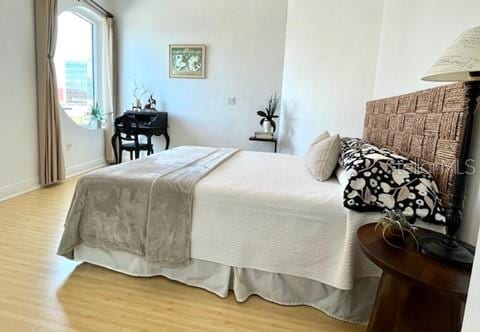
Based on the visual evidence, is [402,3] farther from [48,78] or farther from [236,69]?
[48,78]

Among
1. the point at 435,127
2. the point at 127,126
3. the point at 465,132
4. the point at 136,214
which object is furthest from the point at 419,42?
the point at 127,126

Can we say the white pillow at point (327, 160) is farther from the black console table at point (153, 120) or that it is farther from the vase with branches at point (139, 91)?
the vase with branches at point (139, 91)

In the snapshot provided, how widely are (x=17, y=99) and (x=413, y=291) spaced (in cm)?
402

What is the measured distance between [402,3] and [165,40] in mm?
3706

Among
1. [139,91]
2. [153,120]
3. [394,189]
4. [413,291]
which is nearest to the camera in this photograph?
A: [413,291]

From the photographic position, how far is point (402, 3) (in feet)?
8.96

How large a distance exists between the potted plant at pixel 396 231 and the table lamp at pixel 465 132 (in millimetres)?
67

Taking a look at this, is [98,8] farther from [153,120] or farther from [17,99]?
[17,99]

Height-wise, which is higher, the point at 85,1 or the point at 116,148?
the point at 85,1

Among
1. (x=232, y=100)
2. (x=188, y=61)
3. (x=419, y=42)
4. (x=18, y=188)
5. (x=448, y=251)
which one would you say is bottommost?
(x=18, y=188)

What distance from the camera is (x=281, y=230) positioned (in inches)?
69.6

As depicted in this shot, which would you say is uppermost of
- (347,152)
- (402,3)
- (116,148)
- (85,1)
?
(85,1)

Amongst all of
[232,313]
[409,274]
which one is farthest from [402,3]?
[232,313]

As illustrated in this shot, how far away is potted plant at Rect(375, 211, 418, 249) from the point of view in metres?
1.34
